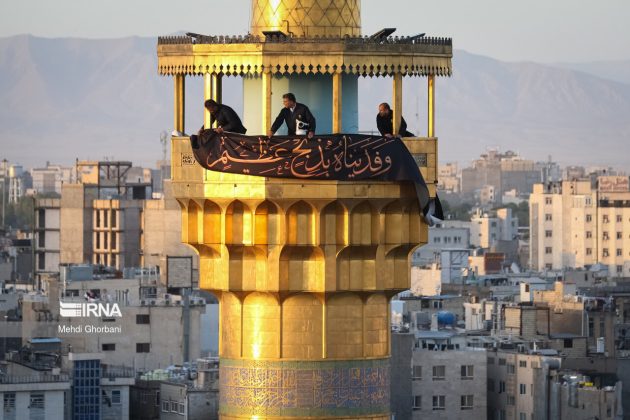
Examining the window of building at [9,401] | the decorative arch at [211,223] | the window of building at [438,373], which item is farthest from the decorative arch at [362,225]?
the window of building at [438,373]

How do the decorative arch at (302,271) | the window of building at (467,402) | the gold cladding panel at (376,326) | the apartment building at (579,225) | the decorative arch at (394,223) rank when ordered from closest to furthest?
the decorative arch at (302,271) → the decorative arch at (394,223) → the gold cladding panel at (376,326) → the window of building at (467,402) → the apartment building at (579,225)

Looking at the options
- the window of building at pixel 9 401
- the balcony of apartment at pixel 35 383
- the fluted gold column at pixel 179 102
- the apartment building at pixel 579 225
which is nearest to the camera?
the fluted gold column at pixel 179 102

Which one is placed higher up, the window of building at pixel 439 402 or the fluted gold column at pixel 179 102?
the fluted gold column at pixel 179 102

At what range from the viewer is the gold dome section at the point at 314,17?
18312 mm

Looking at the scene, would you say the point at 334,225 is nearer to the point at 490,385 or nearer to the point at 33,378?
the point at 33,378

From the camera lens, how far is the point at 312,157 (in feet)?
59.0

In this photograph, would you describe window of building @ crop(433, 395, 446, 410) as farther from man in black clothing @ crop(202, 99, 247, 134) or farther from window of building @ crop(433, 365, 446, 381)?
man in black clothing @ crop(202, 99, 247, 134)

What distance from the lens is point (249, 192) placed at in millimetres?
18094

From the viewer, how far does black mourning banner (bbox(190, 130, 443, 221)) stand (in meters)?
18.0

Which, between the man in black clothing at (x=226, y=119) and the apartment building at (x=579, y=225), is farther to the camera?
the apartment building at (x=579, y=225)

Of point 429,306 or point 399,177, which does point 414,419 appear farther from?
point 399,177

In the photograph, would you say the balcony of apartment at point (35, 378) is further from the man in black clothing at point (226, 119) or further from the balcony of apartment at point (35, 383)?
the man in black clothing at point (226, 119)

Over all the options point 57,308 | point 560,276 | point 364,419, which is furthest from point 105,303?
point 364,419

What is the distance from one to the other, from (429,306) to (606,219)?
7142cm
